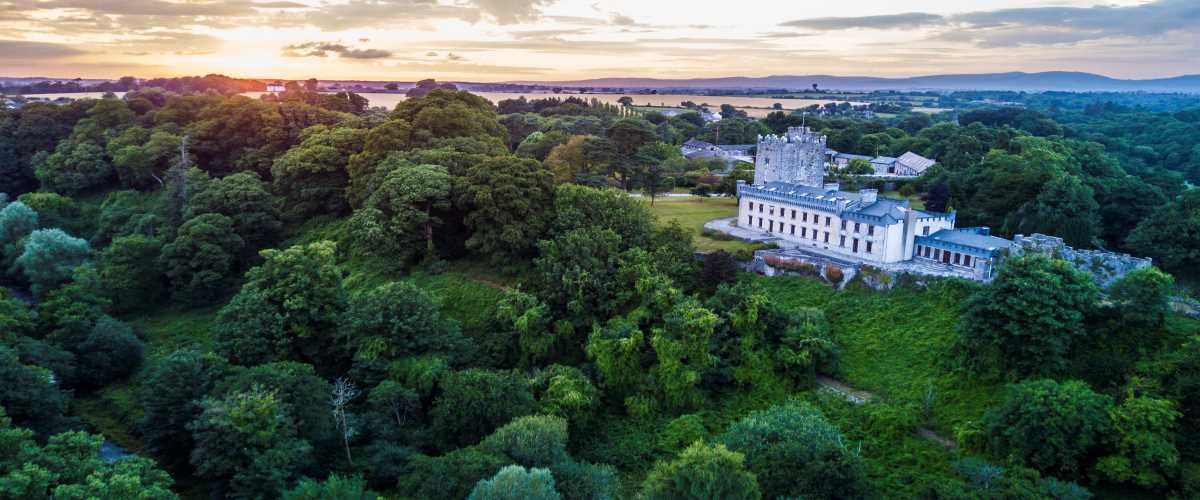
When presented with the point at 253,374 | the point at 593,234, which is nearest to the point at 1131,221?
the point at 593,234

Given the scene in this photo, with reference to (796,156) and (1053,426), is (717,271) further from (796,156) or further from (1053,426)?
(796,156)

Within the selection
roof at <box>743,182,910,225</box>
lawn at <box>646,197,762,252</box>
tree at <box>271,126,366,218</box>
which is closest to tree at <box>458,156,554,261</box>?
lawn at <box>646,197,762,252</box>

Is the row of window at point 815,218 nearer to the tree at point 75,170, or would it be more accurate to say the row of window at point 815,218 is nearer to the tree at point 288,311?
the tree at point 288,311

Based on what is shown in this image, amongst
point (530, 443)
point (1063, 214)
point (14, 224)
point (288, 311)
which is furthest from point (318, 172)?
point (1063, 214)

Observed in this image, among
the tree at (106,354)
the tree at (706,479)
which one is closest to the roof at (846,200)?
the tree at (706,479)

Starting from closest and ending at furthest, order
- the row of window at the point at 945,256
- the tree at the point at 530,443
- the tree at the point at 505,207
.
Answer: the tree at the point at 530,443, the row of window at the point at 945,256, the tree at the point at 505,207

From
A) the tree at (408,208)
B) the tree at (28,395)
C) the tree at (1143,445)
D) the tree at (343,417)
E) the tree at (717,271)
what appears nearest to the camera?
the tree at (1143,445)

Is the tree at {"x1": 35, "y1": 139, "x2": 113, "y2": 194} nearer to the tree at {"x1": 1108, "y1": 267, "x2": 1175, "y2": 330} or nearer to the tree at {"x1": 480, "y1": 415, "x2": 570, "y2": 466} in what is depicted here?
the tree at {"x1": 480, "y1": 415, "x2": 570, "y2": 466}
